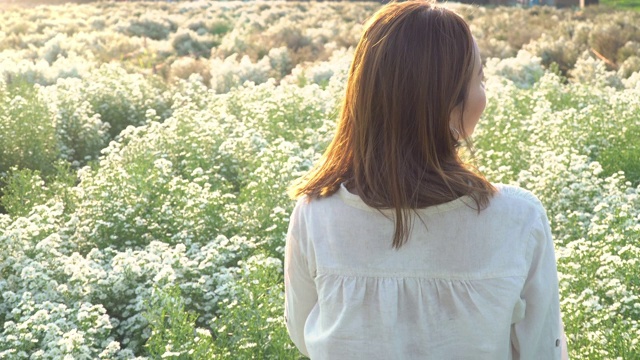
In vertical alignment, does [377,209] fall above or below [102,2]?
above

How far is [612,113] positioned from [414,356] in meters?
6.37

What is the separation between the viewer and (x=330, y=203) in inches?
75.7

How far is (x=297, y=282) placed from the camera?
2031mm

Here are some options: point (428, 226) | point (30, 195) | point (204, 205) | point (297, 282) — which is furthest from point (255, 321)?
point (30, 195)

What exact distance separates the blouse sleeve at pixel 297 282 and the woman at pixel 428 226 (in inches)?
4.7

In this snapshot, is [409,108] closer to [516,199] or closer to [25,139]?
[516,199]

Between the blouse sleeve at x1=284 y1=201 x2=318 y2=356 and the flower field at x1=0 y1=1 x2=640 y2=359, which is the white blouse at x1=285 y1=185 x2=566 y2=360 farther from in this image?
the flower field at x1=0 y1=1 x2=640 y2=359

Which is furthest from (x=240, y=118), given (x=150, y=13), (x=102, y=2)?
(x=102, y=2)

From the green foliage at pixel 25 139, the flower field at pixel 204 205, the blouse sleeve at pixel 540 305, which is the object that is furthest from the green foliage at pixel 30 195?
the blouse sleeve at pixel 540 305

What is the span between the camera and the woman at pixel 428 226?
1.80m

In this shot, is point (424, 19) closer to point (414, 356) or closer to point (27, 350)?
point (414, 356)

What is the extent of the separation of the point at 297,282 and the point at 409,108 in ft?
1.66

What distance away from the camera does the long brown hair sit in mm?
1782

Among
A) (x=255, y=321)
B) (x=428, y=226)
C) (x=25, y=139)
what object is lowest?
(x=25, y=139)
